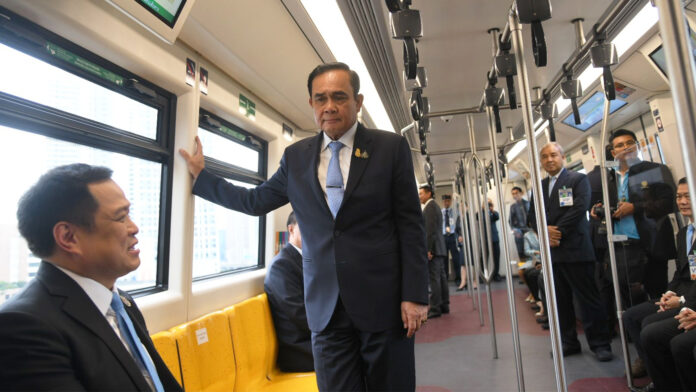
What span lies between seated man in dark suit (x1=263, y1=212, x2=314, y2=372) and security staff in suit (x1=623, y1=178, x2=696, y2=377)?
205cm

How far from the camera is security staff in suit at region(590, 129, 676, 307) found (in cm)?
222

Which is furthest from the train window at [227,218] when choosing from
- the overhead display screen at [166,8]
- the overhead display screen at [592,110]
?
the overhead display screen at [592,110]

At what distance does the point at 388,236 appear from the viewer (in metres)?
1.50

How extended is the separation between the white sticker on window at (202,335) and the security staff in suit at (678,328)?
2360 millimetres

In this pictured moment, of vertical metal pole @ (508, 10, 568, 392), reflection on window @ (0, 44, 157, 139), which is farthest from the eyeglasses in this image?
reflection on window @ (0, 44, 157, 139)

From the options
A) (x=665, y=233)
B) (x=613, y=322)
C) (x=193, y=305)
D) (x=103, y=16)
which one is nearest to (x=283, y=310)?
(x=193, y=305)

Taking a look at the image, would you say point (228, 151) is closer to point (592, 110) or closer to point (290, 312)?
point (290, 312)

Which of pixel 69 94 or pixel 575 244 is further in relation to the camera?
pixel 575 244

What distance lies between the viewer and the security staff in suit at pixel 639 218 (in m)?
2.22

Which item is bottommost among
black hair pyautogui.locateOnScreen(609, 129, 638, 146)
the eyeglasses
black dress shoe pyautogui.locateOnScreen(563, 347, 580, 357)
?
black dress shoe pyautogui.locateOnScreen(563, 347, 580, 357)

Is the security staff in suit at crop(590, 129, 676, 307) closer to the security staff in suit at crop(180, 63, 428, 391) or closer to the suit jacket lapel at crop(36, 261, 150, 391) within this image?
the security staff in suit at crop(180, 63, 428, 391)

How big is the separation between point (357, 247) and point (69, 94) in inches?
59.7

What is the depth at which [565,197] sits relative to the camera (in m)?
3.25

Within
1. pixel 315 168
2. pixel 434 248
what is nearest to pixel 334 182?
pixel 315 168
